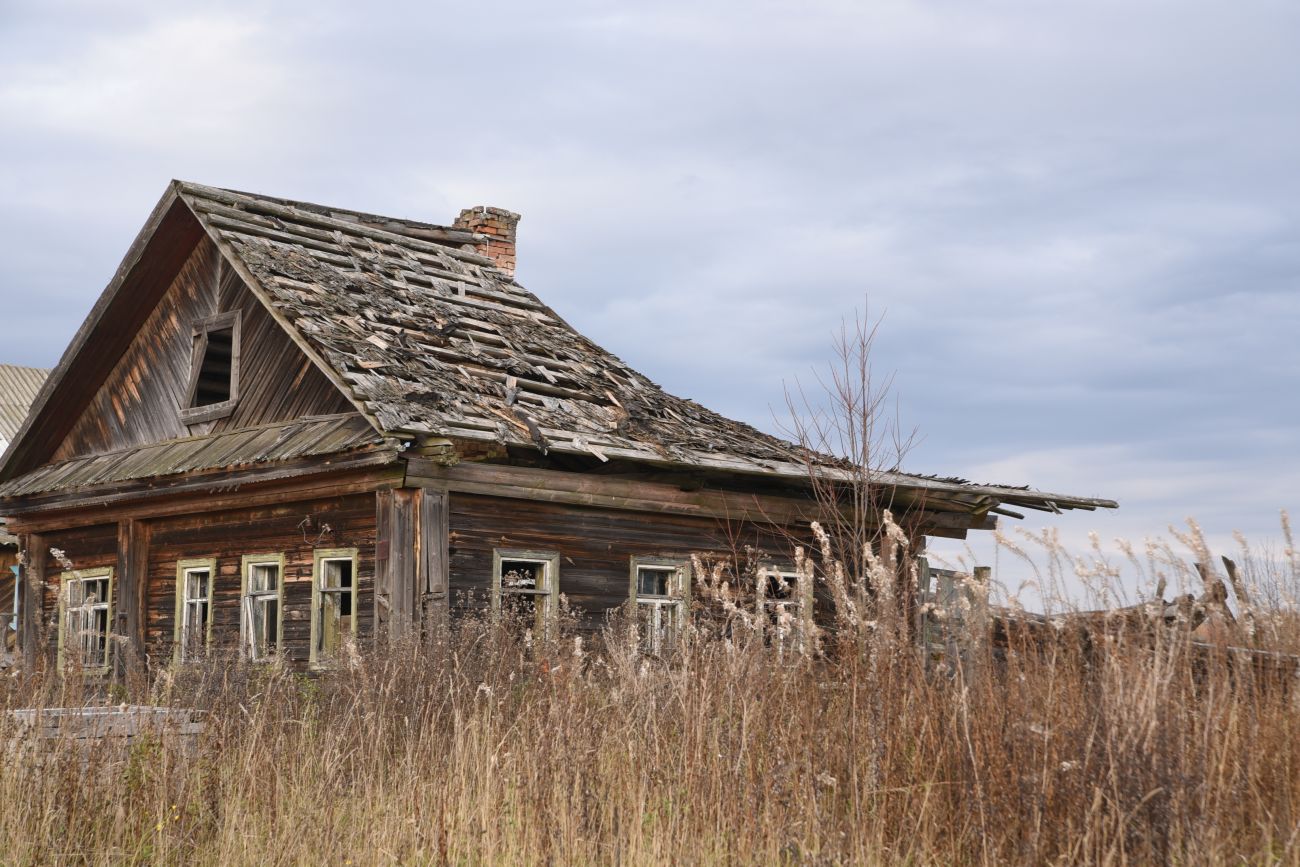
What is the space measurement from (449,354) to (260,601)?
10.8 feet

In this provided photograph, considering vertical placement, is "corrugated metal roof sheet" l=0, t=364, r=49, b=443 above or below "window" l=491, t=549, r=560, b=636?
above

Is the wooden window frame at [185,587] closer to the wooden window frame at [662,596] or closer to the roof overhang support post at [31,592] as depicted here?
the roof overhang support post at [31,592]

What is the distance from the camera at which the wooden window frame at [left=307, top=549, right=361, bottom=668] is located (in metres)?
13.6

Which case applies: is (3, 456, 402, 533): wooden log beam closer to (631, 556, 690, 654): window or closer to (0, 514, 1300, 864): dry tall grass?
(631, 556, 690, 654): window

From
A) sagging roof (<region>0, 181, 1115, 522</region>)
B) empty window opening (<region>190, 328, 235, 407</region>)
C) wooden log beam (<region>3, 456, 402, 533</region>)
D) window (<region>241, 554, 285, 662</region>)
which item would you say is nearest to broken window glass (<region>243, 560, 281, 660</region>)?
window (<region>241, 554, 285, 662</region>)

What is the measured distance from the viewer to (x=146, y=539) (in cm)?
1631

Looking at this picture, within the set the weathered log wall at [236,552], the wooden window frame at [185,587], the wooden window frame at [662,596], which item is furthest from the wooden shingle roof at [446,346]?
the wooden window frame at [185,587]

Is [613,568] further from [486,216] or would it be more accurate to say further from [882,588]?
[882,588]

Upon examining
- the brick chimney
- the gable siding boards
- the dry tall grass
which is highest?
the brick chimney

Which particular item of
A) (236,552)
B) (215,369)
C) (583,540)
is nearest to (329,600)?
(236,552)

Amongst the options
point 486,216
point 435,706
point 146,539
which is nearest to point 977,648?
point 435,706

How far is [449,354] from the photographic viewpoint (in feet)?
47.6

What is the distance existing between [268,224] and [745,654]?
40.3ft

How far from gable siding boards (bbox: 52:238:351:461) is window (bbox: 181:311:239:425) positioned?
4.0 inches
